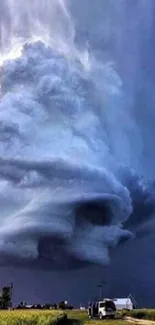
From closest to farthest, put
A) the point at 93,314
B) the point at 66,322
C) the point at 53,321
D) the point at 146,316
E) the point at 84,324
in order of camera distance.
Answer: the point at 53,321
the point at 84,324
the point at 66,322
the point at 146,316
the point at 93,314

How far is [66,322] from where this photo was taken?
92250mm

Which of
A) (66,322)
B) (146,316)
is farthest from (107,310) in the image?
(66,322)

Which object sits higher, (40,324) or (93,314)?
(93,314)

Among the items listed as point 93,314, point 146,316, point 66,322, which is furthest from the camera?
point 93,314

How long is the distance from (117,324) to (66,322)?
1649 cm

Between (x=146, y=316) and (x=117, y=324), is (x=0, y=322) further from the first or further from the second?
(x=146, y=316)

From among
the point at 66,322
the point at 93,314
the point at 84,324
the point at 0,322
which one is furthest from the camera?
the point at 93,314

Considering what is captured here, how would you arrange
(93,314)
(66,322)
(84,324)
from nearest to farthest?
(84,324)
(66,322)
(93,314)

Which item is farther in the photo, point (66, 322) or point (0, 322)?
point (66, 322)

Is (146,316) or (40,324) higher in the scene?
(146,316)

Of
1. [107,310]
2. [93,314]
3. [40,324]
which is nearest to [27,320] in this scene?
[40,324]

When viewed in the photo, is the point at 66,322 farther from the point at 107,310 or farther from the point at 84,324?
the point at 107,310

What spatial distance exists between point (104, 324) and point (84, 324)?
4559 millimetres

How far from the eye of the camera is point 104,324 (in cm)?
8025
